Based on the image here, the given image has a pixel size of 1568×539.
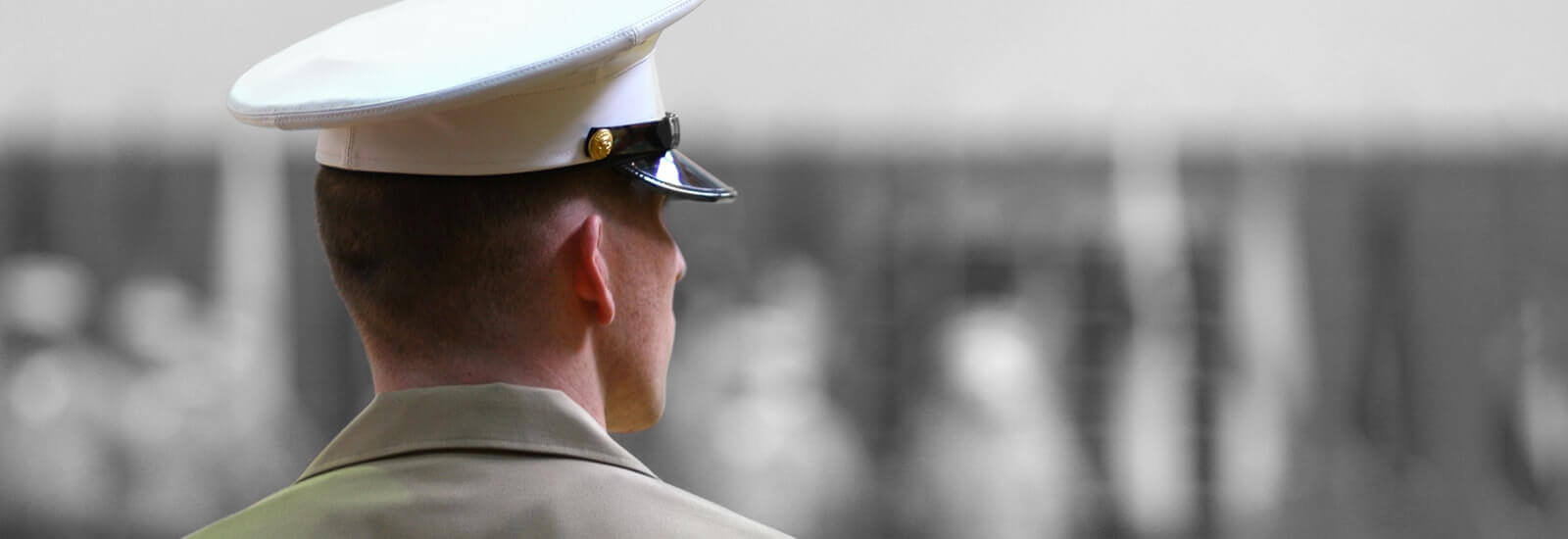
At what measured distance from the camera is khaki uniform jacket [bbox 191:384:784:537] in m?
1.15

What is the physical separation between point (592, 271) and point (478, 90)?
15 cm

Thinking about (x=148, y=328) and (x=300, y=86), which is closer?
(x=300, y=86)

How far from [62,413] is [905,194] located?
3.22 metres

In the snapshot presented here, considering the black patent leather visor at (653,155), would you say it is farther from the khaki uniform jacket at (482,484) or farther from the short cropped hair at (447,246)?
the khaki uniform jacket at (482,484)

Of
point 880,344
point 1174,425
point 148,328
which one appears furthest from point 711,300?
point 148,328

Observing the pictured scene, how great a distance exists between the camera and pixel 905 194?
19.8 feet

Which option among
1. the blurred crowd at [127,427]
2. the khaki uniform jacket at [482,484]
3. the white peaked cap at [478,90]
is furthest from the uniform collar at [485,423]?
the blurred crowd at [127,427]

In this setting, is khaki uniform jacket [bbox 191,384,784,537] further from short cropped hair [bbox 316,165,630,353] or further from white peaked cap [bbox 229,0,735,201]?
white peaked cap [bbox 229,0,735,201]

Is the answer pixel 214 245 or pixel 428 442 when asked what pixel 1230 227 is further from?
pixel 428 442

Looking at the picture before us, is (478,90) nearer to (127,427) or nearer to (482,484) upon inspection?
(482,484)

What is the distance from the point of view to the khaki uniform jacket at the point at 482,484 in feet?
3.78

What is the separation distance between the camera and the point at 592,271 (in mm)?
1193

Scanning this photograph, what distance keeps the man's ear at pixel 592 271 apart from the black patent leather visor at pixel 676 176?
0.24ft

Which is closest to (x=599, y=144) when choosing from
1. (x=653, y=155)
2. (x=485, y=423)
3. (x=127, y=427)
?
(x=653, y=155)
